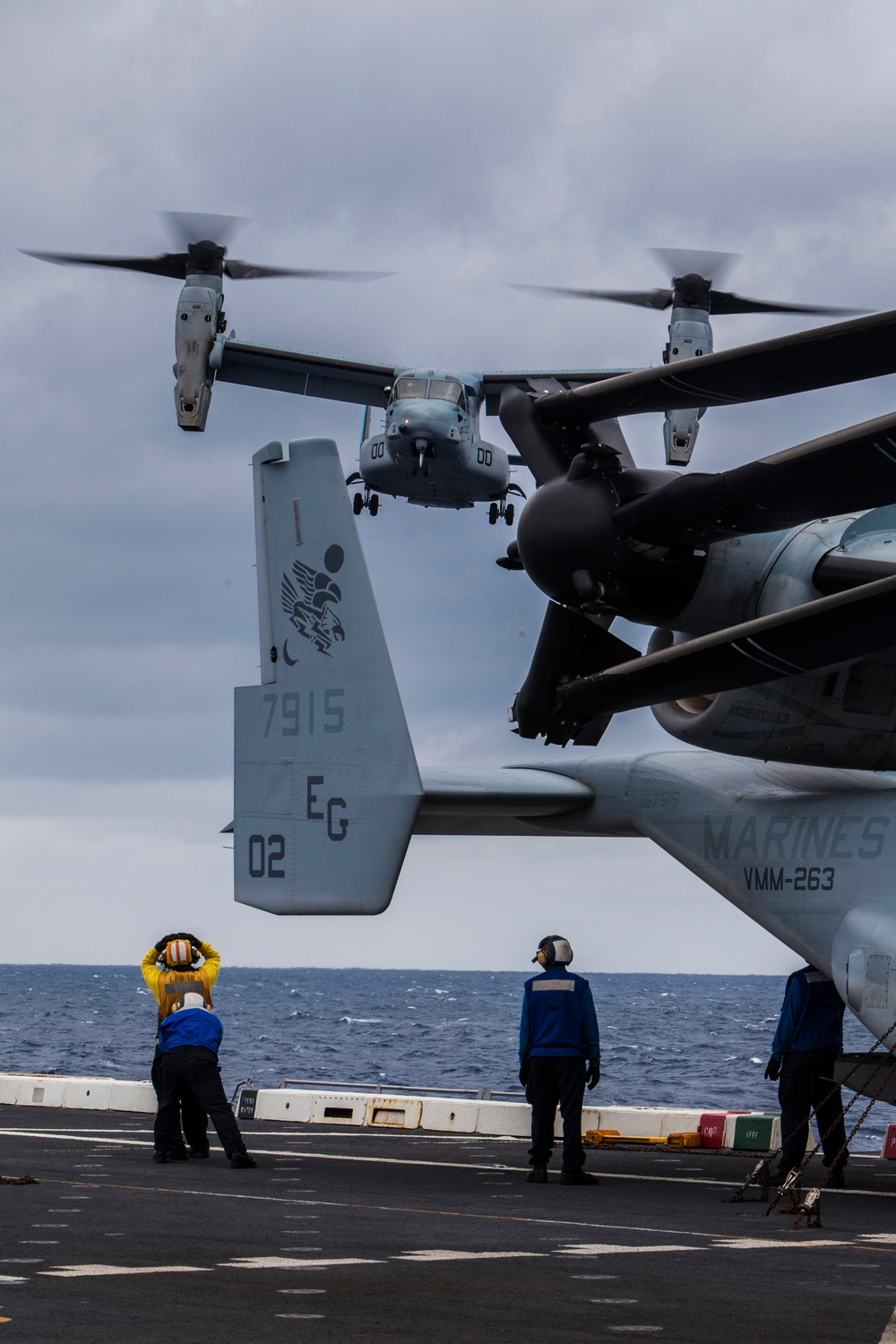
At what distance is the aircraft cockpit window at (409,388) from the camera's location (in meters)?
40.1

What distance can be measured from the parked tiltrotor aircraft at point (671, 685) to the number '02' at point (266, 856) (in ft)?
0.09

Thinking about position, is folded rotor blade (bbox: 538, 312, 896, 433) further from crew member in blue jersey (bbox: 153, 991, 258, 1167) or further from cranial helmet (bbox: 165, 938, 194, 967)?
cranial helmet (bbox: 165, 938, 194, 967)

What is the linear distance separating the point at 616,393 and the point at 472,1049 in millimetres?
55653

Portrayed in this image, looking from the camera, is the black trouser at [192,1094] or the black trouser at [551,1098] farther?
the black trouser at [192,1094]

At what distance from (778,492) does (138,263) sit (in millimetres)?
38569

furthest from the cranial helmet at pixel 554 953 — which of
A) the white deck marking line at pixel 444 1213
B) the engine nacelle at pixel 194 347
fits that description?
the engine nacelle at pixel 194 347

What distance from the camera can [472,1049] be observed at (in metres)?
63.9

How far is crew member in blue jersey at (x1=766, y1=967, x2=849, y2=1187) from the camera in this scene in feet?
39.5

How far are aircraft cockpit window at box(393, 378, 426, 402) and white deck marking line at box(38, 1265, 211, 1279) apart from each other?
1334 inches

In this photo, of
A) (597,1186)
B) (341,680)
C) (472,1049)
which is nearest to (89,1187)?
(597,1186)

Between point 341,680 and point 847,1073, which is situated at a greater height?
point 341,680

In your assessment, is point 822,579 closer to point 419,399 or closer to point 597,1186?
point 597,1186

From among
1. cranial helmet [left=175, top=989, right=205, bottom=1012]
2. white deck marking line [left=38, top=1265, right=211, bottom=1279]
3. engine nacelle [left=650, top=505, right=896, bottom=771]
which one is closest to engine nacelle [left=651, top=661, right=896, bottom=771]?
engine nacelle [left=650, top=505, right=896, bottom=771]

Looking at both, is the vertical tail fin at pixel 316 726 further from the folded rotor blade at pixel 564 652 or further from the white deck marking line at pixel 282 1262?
the white deck marking line at pixel 282 1262
